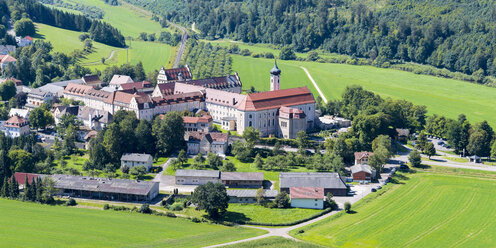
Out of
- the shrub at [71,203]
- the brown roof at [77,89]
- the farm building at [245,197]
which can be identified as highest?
the brown roof at [77,89]

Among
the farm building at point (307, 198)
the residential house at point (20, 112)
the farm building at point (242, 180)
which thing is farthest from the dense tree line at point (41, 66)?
the farm building at point (307, 198)

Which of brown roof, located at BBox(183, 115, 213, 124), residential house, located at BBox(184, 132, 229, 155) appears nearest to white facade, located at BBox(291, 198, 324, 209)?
residential house, located at BBox(184, 132, 229, 155)

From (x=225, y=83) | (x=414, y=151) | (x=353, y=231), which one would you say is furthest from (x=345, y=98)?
(x=353, y=231)

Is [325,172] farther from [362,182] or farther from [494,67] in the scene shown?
[494,67]

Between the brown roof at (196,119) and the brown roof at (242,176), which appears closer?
the brown roof at (242,176)

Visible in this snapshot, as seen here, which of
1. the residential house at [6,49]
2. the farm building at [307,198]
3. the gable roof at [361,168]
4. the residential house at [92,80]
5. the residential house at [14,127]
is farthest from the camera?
the residential house at [6,49]

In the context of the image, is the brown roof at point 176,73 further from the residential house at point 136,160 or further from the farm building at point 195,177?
the farm building at point 195,177

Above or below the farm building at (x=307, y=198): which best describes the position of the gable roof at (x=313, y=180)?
above
